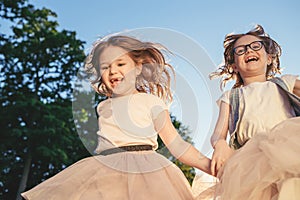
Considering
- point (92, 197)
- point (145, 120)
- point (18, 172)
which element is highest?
point (145, 120)

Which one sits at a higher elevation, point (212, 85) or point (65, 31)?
point (65, 31)

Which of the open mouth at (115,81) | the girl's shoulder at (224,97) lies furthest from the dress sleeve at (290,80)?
the open mouth at (115,81)

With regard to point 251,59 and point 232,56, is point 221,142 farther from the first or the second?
point 232,56

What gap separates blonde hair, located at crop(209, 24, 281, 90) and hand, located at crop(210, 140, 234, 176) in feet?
2.30

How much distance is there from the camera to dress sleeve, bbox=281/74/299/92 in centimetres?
287

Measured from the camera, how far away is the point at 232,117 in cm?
286

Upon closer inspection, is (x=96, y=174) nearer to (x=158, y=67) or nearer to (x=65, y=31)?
(x=158, y=67)

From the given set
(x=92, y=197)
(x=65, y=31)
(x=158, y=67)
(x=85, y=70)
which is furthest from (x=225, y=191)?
(x=65, y=31)

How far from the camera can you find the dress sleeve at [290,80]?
2.87 m

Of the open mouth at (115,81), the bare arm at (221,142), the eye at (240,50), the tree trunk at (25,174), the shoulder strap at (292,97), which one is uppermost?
the eye at (240,50)

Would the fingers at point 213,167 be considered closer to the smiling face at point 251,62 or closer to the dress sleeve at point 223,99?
the dress sleeve at point 223,99

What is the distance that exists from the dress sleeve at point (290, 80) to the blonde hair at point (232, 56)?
202mm

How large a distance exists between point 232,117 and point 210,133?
229 millimetres

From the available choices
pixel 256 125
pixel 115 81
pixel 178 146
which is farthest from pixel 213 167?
pixel 115 81
